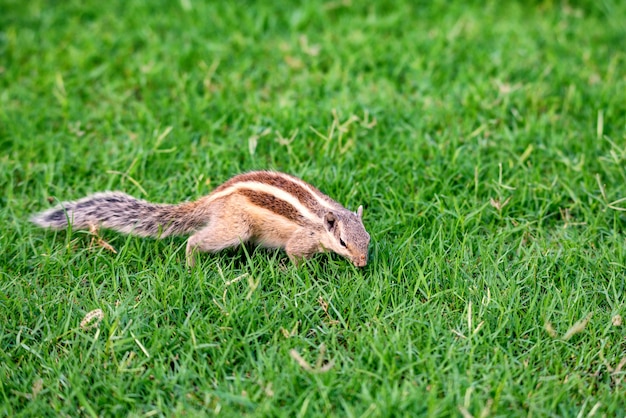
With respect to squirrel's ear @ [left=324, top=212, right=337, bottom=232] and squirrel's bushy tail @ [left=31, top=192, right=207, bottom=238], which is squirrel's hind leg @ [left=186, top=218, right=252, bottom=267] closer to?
squirrel's bushy tail @ [left=31, top=192, right=207, bottom=238]

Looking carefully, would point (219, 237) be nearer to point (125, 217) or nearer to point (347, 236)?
point (125, 217)

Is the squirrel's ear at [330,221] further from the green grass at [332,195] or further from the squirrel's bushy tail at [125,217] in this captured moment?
the squirrel's bushy tail at [125,217]

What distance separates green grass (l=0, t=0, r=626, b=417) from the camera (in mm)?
3738

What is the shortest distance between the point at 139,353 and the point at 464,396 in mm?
1691

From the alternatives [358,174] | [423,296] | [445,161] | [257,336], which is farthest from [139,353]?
[445,161]

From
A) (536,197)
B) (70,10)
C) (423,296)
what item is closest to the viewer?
(423,296)

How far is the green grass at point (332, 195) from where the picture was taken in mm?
3738

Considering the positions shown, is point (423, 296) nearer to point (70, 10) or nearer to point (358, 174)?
point (358, 174)

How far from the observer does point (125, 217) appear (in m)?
4.77

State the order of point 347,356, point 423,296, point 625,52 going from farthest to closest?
point 625,52 < point 423,296 < point 347,356

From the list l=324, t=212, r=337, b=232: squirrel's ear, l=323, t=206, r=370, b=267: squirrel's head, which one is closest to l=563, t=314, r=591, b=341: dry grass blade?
l=323, t=206, r=370, b=267: squirrel's head

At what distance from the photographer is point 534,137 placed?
5859 mm

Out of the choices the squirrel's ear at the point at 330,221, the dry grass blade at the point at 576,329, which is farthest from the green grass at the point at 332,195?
the squirrel's ear at the point at 330,221

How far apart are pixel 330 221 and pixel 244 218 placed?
21.7 inches
